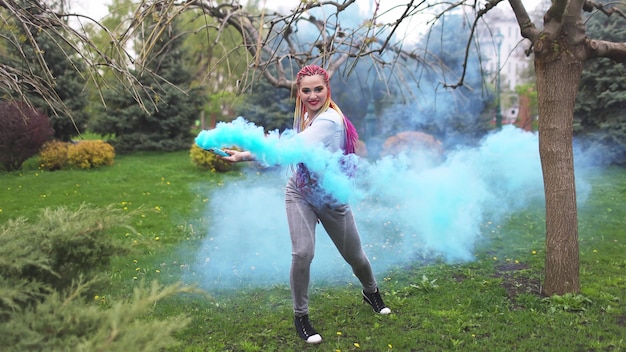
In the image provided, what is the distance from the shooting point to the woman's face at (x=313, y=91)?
10.9ft

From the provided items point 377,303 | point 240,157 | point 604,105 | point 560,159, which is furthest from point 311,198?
point 604,105

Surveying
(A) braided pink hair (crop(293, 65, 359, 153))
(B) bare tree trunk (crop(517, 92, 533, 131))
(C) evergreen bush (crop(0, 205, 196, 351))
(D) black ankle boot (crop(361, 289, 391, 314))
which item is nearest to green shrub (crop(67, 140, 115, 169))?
(A) braided pink hair (crop(293, 65, 359, 153))

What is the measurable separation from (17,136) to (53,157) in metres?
0.85

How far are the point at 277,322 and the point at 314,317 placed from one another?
29 centimetres

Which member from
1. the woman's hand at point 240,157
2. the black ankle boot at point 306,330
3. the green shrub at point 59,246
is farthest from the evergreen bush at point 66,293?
the black ankle boot at point 306,330

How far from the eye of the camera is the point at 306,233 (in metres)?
3.31

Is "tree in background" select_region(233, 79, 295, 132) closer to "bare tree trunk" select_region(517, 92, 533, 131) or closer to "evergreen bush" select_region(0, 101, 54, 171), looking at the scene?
"evergreen bush" select_region(0, 101, 54, 171)

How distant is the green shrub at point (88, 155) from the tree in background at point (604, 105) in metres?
11.5

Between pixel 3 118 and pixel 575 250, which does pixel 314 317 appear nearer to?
pixel 575 250

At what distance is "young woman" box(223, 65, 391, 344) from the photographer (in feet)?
10.7

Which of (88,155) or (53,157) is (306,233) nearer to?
(88,155)

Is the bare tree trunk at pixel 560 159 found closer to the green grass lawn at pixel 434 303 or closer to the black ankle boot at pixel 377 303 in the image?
the green grass lawn at pixel 434 303

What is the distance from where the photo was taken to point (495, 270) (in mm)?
4859

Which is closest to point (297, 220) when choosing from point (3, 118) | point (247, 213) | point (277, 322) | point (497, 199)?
point (277, 322)
